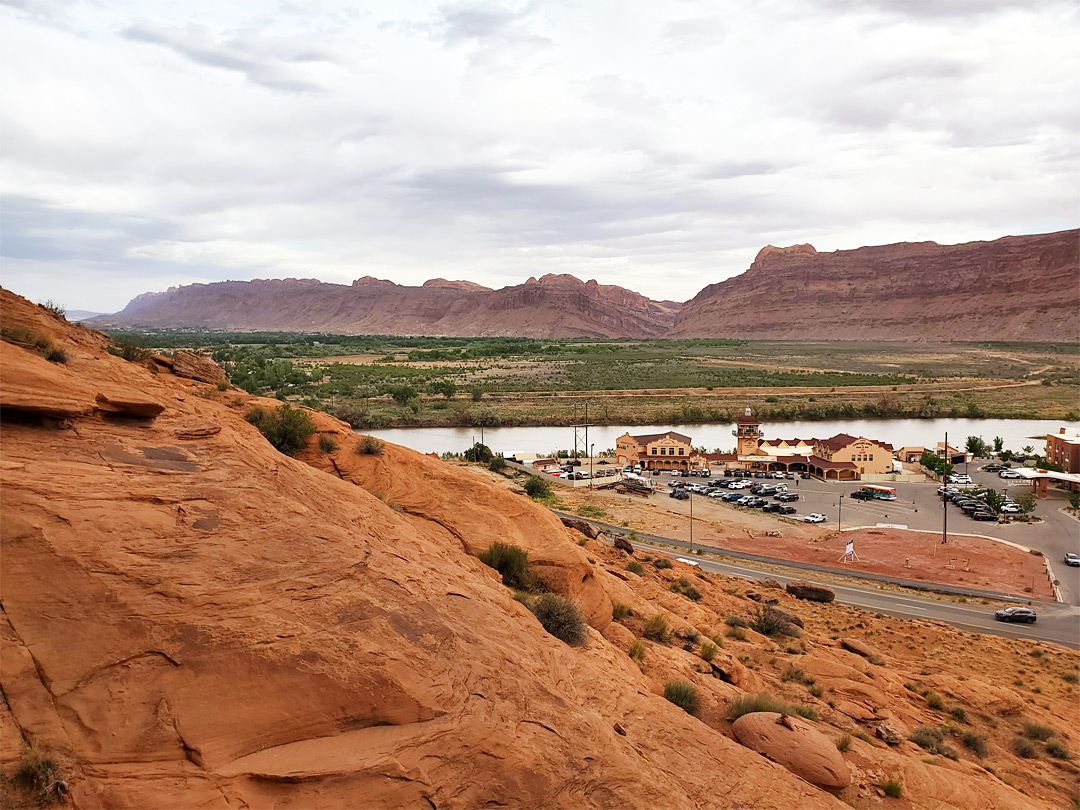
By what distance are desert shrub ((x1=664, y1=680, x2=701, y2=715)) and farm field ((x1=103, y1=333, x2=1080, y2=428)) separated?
237 ft

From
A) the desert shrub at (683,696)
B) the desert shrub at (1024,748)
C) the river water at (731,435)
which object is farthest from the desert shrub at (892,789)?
the river water at (731,435)

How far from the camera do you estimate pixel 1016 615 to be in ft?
99.5

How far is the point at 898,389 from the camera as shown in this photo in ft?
405

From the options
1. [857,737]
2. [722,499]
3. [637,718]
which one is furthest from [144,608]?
[722,499]

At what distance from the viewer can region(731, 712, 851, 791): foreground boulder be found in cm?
1041

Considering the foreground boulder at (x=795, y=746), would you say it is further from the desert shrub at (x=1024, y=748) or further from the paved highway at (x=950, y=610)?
the paved highway at (x=950, y=610)

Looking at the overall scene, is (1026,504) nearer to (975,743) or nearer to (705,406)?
(975,743)

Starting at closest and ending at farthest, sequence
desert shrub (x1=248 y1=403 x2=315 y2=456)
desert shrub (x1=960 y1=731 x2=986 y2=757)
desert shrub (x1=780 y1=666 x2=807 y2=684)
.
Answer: desert shrub (x1=248 y1=403 x2=315 y2=456), desert shrub (x1=960 y1=731 x2=986 y2=757), desert shrub (x1=780 y1=666 x2=807 y2=684)

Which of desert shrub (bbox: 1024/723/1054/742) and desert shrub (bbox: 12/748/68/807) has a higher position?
desert shrub (bbox: 12/748/68/807)

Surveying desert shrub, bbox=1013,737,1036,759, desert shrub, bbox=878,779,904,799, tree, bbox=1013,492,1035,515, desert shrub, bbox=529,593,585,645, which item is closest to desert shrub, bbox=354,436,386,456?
desert shrub, bbox=529,593,585,645

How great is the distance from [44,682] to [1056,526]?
60916 mm

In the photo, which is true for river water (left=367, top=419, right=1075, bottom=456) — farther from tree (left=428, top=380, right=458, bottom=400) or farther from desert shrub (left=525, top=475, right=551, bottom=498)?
desert shrub (left=525, top=475, right=551, bottom=498)

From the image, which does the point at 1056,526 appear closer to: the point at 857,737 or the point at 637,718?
the point at 857,737

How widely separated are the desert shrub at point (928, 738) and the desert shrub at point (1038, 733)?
4072mm
